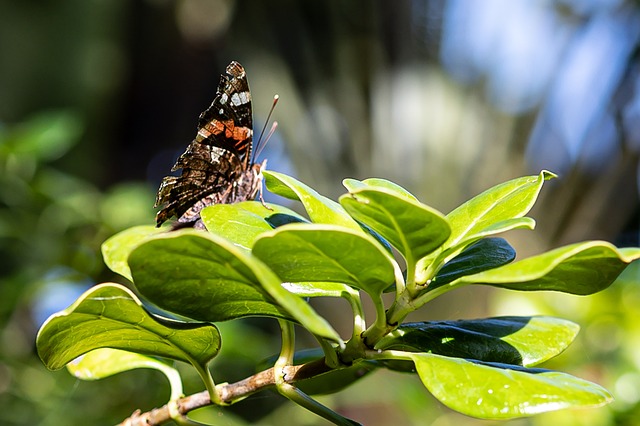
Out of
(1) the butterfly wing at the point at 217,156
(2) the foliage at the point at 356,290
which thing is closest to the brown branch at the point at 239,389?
(2) the foliage at the point at 356,290

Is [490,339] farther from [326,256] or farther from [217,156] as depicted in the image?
[217,156]

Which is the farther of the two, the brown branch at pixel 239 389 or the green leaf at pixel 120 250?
the green leaf at pixel 120 250

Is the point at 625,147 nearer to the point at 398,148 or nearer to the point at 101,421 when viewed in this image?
the point at 398,148

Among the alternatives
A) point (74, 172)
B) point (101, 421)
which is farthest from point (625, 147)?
point (101, 421)

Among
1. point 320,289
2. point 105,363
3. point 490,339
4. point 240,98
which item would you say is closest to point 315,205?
point 320,289

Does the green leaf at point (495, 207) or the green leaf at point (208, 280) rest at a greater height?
the green leaf at point (495, 207)

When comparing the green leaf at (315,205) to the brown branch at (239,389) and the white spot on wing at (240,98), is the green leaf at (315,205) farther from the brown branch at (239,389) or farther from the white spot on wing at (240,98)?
the white spot on wing at (240,98)
